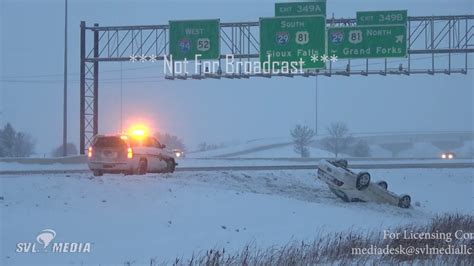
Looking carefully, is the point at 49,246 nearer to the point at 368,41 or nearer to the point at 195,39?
the point at 195,39

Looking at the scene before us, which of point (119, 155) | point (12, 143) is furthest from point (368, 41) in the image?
point (12, 143)

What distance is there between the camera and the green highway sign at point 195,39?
126 ft

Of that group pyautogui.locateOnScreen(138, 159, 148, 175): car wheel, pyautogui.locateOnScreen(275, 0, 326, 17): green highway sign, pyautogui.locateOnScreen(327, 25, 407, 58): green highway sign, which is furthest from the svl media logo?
pyautogui.locateOnScreen(327, 25, 407, 58): green highway sign

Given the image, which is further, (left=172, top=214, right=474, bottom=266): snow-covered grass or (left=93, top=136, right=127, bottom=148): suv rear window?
Answer: (left=93, top=136, right=127, bottom=148): suv rear window

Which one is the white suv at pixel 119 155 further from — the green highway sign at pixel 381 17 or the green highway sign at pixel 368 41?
the green highway sign at pixel 381 17

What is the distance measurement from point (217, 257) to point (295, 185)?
18574mm

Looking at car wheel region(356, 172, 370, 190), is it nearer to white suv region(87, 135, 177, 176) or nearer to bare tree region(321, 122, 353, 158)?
white suv region(87, 135, 177, 176)

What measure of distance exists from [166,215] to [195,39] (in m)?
21.9

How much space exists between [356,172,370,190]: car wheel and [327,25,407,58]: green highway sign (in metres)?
13.5

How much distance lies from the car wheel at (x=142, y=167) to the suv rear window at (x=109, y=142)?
969 millimetres

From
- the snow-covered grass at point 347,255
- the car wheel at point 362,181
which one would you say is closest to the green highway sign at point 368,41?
the car wheel at point 362,181

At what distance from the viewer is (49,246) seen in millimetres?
13617

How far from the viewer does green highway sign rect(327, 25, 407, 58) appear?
3784 centimetres

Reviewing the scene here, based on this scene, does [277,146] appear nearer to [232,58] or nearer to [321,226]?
[232,58]
